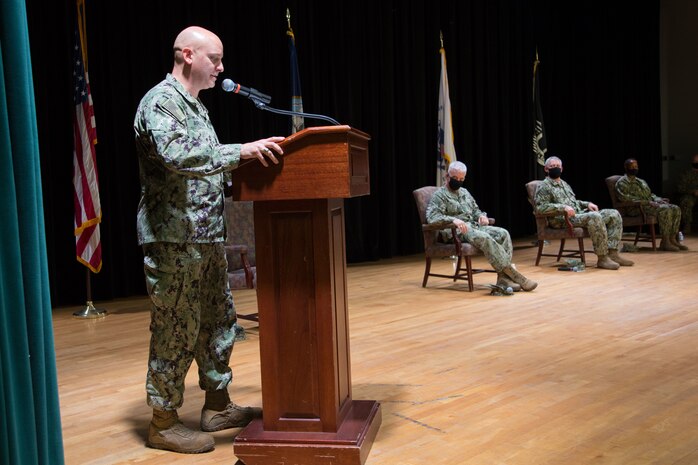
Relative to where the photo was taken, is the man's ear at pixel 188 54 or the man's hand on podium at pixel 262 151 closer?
the man's hand on podium at pixel 262 151

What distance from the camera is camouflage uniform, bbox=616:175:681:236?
8.26 m

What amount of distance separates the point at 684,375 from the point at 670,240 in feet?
18.9

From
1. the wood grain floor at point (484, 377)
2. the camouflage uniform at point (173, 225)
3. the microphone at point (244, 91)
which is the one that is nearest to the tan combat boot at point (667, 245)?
the wood grain floor at point (484, 377)

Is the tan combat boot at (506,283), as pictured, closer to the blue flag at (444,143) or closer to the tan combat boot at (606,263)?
the tan combat boot at (606,263)

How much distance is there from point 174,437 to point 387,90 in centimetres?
688

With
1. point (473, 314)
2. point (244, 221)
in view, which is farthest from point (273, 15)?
point (473, 314)

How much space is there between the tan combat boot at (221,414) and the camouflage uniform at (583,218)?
4942 millimetres

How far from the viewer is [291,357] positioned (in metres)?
2.31

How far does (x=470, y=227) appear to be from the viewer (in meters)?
6.00

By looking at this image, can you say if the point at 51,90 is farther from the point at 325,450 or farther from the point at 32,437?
the point at 32,437

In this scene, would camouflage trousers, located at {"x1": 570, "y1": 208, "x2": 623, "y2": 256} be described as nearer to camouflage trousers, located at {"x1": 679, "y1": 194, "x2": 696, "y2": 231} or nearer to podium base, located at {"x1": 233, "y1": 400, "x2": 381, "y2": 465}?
camouflage trousers, located at {"x1": 679, "y1": 194, "x2": 696, "y2": 231}

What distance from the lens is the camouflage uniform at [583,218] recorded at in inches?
275

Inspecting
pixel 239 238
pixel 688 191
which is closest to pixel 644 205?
pixel 688 191

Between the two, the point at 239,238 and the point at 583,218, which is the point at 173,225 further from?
the point at 583,218
